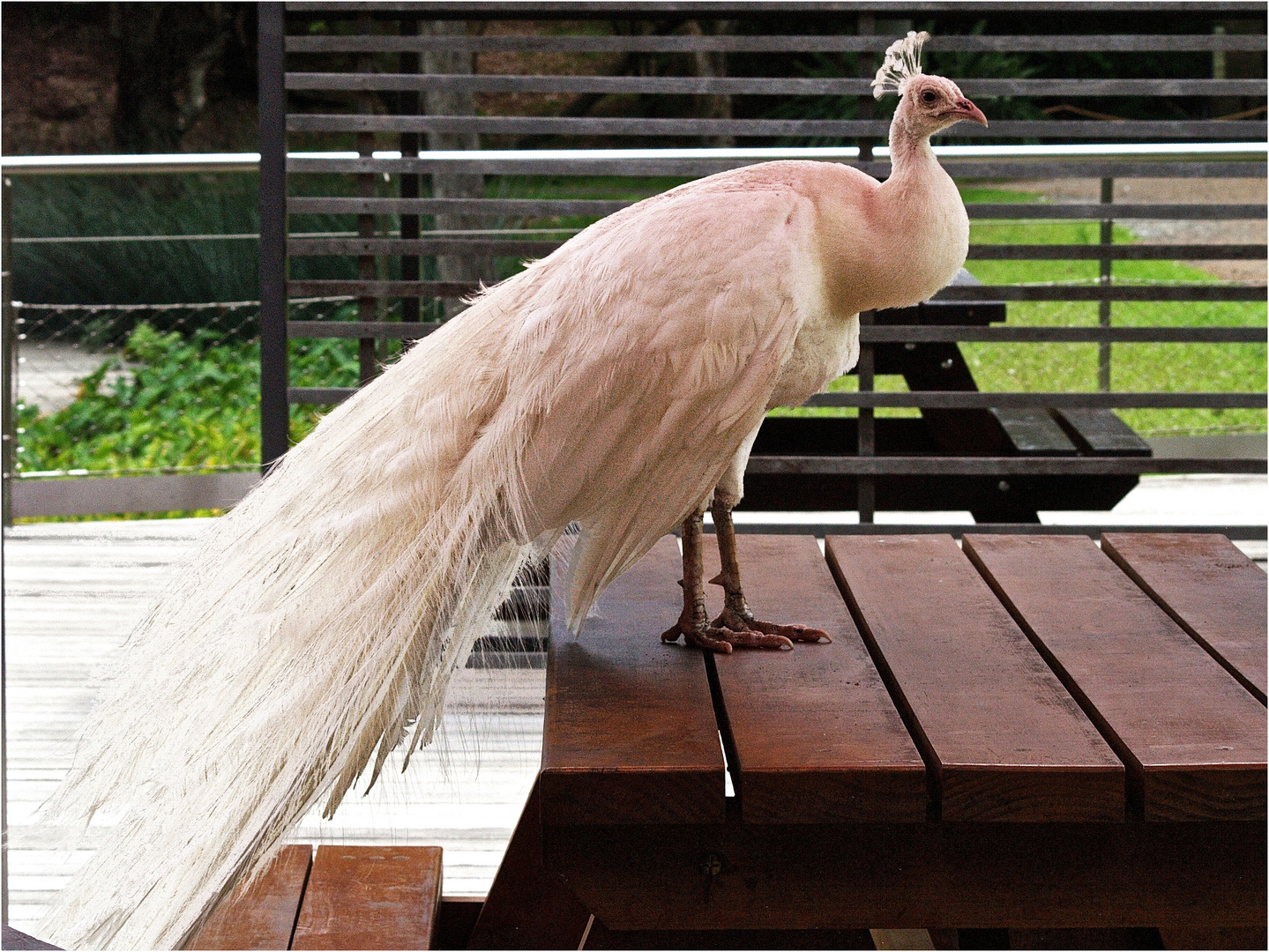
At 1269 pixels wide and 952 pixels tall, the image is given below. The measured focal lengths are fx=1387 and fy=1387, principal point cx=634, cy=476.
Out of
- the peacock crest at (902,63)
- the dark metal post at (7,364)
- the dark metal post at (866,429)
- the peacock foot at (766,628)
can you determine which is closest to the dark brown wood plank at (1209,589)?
the peacock foot at (766,628)

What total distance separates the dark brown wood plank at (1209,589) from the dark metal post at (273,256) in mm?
1901

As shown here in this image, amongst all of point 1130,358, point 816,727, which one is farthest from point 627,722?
point 1130,358

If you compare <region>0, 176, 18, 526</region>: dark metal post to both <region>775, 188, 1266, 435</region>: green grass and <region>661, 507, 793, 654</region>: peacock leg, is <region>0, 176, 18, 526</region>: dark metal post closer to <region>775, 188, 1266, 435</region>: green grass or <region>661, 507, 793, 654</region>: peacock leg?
<region>661, 507, 793, 654</region>: peacock leg

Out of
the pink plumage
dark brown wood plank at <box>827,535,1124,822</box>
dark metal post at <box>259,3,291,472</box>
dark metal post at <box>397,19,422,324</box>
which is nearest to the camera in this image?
dark brown wood plank at <box>827,535,1124,822</box>

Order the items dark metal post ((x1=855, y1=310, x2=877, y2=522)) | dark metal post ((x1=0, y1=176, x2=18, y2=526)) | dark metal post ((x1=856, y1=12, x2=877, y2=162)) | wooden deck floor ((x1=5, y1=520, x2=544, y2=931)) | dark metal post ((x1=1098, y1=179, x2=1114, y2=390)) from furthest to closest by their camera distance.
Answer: dark metal post ((x1=1098, y1=179, x2=1114, y2=390))
dark metal post ((x1=0, y1=176, x2=18, y2=526))
dark metal post ((x1=855, y1=310, x2=877, y2=522))
dark metal post ((x1=856, y1=12, x2=877, y2=162))
wooden deck floor ((x1=5, y1=520, x2=544, y2=931))

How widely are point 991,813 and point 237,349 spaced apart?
17.8 feet

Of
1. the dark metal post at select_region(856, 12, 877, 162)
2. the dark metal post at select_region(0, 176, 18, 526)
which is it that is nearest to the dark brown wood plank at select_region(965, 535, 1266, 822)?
the dark metal post at select_region(856, 12, 877, 162)

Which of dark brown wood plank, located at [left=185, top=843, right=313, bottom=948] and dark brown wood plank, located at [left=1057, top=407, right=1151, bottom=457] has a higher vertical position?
dark brown wood plank, located at [left=1057, top=407, right=1151, bottom=457]

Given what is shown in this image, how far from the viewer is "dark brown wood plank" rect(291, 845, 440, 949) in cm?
171

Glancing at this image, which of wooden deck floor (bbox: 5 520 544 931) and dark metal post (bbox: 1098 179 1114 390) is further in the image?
dark metal post (bbox: 1098 179 1114 390)

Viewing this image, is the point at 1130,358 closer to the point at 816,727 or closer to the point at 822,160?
the point at 822,160

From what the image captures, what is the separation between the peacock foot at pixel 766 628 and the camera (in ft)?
5.69

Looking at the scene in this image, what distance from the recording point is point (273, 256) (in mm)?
3262

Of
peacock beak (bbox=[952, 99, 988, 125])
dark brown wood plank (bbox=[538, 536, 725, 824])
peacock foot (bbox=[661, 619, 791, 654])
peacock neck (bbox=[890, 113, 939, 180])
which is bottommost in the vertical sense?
dark brown wood plank (bbox=[538, 536, 725, 824])
